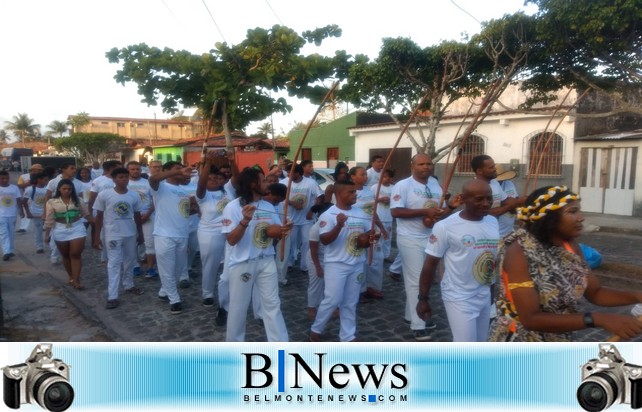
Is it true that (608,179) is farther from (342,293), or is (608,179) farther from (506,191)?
(342,293)

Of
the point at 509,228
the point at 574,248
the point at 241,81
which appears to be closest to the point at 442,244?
the point at 574,248

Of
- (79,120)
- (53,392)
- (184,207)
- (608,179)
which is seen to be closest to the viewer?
(53,392)

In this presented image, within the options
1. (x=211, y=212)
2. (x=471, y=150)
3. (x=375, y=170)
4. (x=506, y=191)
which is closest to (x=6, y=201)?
(x=211, y=212)

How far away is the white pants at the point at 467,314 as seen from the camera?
135 inches

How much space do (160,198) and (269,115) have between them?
275 cm

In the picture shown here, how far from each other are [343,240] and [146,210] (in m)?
4.17

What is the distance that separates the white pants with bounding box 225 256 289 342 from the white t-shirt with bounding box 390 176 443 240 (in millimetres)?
1453

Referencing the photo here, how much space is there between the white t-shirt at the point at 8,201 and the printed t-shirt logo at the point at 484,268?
29.1ft

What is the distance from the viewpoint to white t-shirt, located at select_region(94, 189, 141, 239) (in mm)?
6322

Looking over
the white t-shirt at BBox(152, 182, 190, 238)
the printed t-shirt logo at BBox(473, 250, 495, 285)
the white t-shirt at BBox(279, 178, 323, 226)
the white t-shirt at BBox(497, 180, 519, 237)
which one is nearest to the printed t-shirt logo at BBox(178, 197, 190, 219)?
the white t-shirt at BBox(152, 182, 190, 238)

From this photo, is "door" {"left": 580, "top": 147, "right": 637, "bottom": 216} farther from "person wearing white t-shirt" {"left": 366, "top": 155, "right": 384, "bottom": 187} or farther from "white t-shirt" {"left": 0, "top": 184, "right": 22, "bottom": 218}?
"white t-shirt" {"left": 0, "top": 184, "right": 22, "bottom": 218}

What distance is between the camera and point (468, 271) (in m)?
3.45

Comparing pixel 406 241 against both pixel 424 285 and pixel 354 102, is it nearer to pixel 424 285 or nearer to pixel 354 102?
pixel 424 285

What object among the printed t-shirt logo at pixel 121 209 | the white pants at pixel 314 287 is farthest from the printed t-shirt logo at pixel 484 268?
the printed t-shirt logo at pixel 121 209
